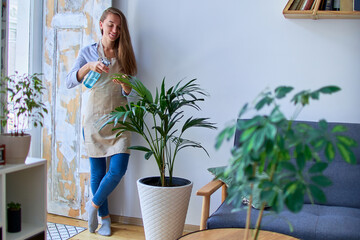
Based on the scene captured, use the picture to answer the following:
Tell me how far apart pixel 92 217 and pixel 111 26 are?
1280mm

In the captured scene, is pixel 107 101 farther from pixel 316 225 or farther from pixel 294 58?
pixel 316 225

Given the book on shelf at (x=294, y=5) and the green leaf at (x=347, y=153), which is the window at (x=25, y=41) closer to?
the book on shelf at (x=294, y=5)

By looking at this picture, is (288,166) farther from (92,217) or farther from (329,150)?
(92,217)

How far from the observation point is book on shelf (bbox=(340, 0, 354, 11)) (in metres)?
2.53

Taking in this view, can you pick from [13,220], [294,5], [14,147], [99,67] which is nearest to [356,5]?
[294,5]

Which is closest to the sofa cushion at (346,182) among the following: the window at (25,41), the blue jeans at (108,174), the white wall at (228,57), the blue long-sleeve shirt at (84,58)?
the white wall at (228,57)

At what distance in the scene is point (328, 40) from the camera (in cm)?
269

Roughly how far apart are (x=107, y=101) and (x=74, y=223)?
0.96 m

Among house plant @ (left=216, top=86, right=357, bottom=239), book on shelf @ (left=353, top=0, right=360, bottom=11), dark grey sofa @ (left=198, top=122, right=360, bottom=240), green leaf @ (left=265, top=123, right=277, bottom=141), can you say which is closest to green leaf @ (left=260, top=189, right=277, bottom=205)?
house plant @ (left=216, top=86, right=357, bottom=239)

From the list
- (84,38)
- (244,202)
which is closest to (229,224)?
(244,202)

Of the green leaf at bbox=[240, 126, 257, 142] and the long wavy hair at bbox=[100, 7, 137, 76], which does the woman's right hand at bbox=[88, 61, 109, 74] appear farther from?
the green leaf at bbox=[240, 126, 257, 142]

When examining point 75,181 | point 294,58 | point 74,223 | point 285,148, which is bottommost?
point 74,223

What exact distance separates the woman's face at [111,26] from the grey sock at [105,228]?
124 centimetres

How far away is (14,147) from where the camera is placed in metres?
2.39
